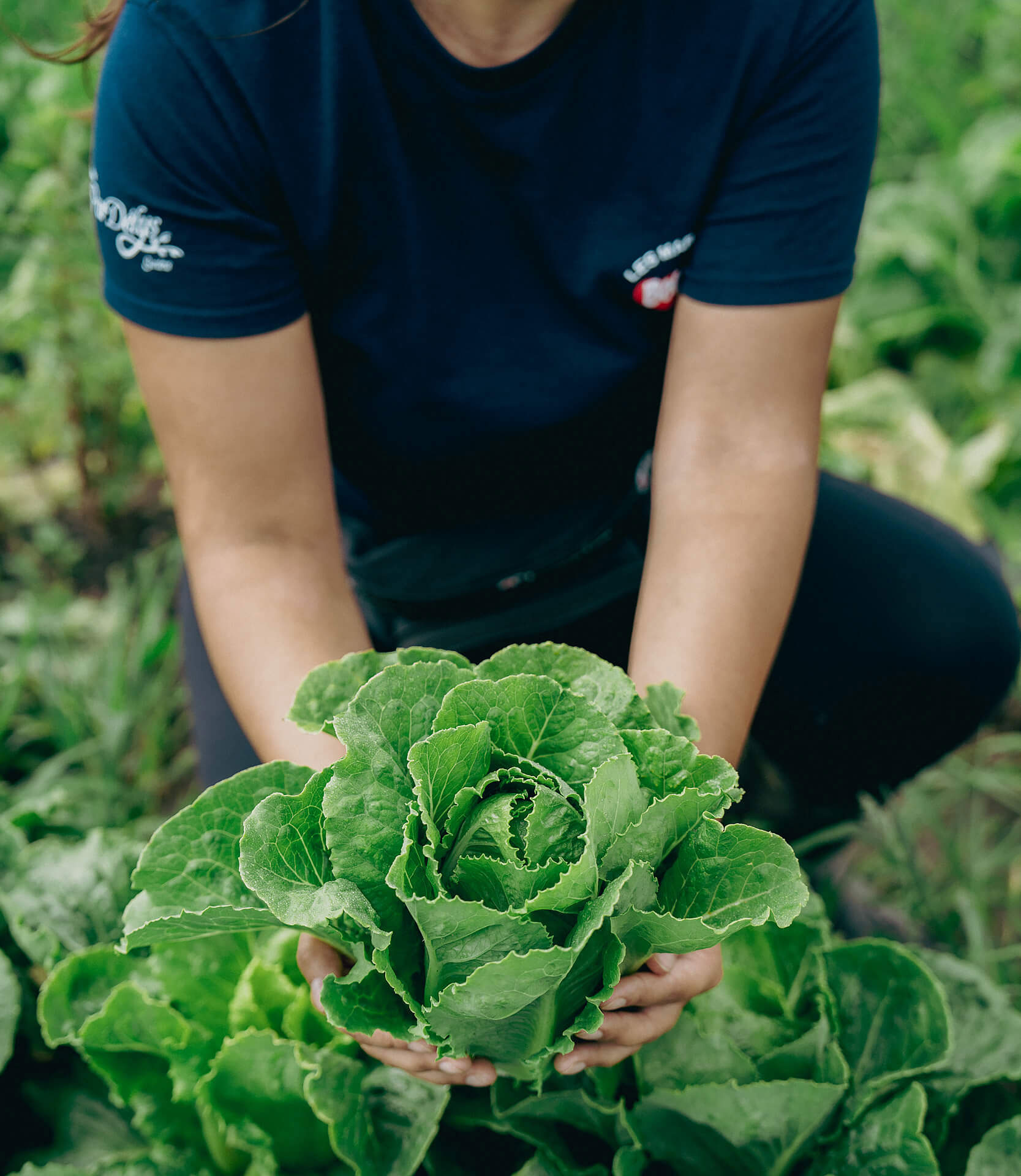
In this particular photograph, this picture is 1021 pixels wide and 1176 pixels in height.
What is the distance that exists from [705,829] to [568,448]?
0.84 meters

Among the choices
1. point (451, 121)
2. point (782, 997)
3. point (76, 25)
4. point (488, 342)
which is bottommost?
point (782, 997)

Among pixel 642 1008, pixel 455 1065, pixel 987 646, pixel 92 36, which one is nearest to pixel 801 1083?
pixel 642 1008

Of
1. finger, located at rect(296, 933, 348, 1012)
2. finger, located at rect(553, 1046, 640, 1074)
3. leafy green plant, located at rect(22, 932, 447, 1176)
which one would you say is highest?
finger, located at rect(296, 933, 348, 1012)

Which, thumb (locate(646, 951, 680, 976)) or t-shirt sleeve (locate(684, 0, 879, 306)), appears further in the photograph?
t-shirt sleeve (locate(684, 0, 879, 306))

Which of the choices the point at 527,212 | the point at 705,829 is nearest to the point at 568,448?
the point at 527,212

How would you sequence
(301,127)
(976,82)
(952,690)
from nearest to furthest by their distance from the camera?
(301,127) < (952,690) < (976,82)

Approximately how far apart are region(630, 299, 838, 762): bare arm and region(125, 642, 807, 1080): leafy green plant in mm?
382

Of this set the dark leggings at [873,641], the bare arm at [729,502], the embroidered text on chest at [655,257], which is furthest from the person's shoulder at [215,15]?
the dark leggings at [873,641]

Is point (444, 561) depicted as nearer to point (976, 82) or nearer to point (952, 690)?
point (952, 690)

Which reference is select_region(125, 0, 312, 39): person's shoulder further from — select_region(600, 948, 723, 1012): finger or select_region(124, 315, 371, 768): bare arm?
select_region(600, 948, 723, 1012): finger

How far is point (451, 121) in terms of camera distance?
4.23ft

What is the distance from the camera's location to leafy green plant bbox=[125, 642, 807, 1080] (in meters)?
0.87

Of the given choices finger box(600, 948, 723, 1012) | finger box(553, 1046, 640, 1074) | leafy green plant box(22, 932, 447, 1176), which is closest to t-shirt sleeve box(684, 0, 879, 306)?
finger box(600, 948, 723, 1012)

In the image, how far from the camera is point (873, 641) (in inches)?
75.0
